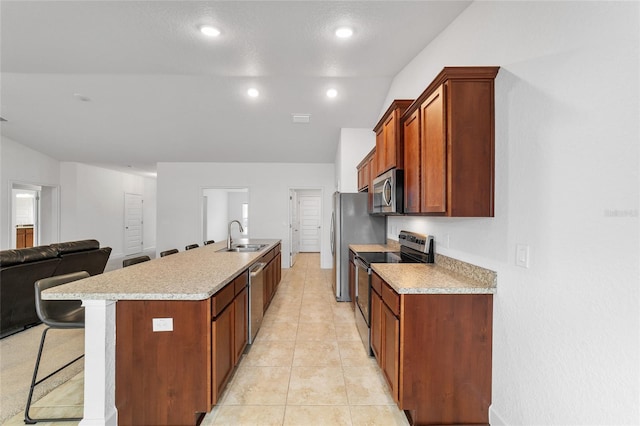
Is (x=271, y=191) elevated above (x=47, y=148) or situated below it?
below

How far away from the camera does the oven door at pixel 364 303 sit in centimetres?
245

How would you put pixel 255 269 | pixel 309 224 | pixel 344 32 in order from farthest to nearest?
pixel 309 224 → pixel 255 269 → pixel 344 32

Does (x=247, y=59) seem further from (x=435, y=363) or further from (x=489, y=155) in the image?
(x=435, y=363)

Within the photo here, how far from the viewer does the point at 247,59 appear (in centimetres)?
304

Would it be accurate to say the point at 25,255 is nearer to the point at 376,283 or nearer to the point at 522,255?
the point at 376,283

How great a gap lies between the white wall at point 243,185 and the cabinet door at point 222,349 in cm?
475

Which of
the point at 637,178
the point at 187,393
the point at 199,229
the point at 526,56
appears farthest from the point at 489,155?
the point at 199,229

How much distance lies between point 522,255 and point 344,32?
2.34 metres

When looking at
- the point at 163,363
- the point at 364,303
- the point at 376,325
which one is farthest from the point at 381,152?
the point at 163,363

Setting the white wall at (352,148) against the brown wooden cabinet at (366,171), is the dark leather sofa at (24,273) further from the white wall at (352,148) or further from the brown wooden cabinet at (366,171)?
the white wall at (352,148)

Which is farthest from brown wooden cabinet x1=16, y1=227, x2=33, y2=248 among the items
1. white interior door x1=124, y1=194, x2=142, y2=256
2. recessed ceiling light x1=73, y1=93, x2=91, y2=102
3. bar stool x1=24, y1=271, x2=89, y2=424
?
bar stool x1=24, y1=271, x2=89, y2=424

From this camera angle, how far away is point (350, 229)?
4.04 m

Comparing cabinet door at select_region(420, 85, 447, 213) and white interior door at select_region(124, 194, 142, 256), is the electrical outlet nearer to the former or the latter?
cabinet door at select_region(420, 85, 447, 213)

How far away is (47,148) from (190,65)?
17.2 ft
